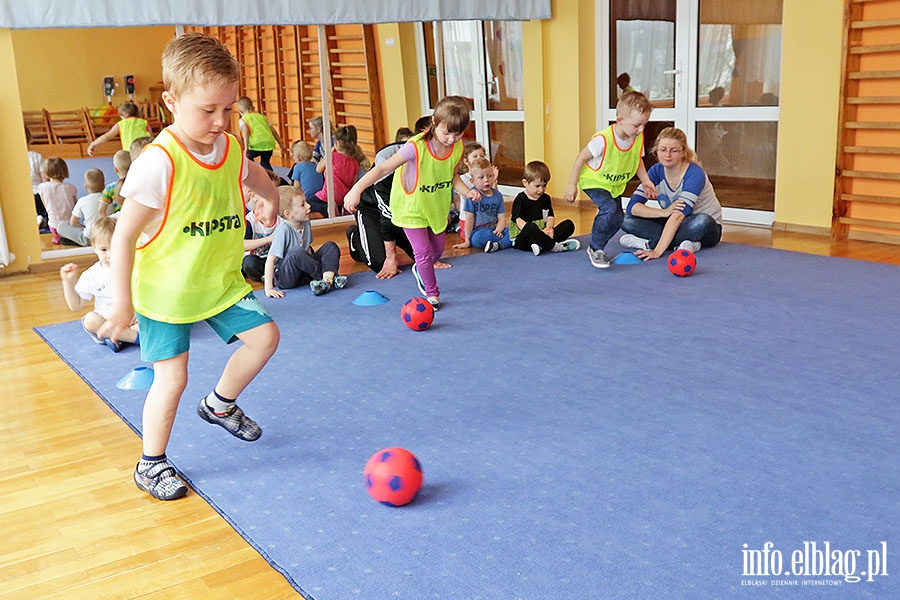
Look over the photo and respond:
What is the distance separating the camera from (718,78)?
7.66 metres

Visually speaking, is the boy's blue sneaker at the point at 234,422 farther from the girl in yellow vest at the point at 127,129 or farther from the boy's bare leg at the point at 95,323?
the girl in yellow vest at the point at 127,129

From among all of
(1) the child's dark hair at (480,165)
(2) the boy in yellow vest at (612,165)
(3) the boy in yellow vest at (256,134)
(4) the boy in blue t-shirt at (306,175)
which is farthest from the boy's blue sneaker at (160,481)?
(3) the boy in yellow vest at (256,134)

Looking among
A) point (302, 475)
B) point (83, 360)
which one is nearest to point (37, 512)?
point (302, 475)

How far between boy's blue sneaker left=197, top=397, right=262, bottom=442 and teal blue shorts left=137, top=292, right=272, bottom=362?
0.35 metres

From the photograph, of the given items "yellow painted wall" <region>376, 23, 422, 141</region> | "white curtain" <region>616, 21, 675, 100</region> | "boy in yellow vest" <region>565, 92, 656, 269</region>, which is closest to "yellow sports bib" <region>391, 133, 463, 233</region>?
"boy in yellow vest" <region>565, 92, 656, 269</region>

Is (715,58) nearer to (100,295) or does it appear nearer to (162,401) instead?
(100,295)

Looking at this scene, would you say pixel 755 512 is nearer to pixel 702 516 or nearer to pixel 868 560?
pixel 702 516

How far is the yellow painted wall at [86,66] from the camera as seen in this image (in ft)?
30.9

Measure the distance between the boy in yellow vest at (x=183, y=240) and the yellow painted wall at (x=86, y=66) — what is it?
7000 millimetres

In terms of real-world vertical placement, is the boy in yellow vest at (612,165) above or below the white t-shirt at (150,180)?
below

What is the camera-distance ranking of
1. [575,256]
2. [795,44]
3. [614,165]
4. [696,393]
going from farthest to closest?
[795,44]
[575,256]
[614,165]
[696,393]

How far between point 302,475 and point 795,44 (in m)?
5.72

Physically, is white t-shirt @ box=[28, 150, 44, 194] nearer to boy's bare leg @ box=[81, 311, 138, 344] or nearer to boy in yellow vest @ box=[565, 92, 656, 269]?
boy's bare leg @ box=[81, 311, 138, 344]

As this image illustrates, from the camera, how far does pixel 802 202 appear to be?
22.9 ft
